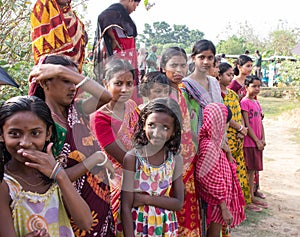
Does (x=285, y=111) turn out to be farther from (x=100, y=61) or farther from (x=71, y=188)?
(x=71, y=188)

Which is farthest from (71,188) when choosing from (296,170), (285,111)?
(285,111)

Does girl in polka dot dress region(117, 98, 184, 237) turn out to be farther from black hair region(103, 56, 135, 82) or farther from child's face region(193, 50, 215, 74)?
child's face region(193, 50, 215, 74)

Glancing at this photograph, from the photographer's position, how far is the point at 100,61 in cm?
334

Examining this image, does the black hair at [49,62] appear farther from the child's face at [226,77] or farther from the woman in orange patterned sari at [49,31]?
the child's face at [226,77]

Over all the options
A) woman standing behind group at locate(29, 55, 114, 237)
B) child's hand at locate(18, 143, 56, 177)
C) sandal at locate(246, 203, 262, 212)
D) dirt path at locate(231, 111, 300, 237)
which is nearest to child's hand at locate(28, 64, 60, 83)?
woman standing behind group at locate(29, 55, 114, 237)

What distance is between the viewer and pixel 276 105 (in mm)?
14633

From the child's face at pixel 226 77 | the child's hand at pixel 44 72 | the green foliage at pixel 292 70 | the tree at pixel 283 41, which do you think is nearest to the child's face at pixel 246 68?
the child's face at pixel 226 77

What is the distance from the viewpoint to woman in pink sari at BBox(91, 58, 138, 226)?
2320 mm

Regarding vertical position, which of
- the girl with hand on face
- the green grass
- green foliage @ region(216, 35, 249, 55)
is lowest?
the green grass

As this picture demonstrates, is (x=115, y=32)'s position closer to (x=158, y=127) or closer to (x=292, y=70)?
(x=158, y=127)

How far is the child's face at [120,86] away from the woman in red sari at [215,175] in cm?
69

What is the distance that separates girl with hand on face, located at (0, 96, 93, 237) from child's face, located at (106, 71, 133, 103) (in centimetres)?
85

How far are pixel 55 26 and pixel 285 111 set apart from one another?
11.1 m

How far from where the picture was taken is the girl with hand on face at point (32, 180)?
1499 millimetres
